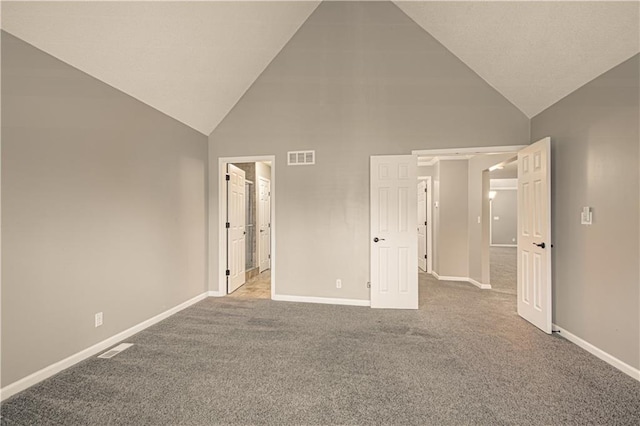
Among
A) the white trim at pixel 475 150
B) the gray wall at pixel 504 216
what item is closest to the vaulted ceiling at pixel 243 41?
the white trim at pixel 475 150

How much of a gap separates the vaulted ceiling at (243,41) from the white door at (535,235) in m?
0.73

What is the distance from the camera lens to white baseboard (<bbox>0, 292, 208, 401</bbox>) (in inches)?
79.2

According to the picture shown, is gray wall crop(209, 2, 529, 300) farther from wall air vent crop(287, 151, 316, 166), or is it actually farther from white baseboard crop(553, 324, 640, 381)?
white baseboard crop(553, 324, 640, 381)

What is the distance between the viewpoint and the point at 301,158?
4219mm

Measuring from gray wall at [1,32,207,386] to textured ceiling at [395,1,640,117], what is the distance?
3809mm

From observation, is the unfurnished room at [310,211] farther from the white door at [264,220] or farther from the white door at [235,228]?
the white door at [264,220]

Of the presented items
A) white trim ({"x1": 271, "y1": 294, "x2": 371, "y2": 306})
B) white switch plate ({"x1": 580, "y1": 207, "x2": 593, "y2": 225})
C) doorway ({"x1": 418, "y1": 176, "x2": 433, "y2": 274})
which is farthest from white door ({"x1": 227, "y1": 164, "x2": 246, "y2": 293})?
white switch plate ({"x1": 580, "y1": 207, "x2": 593, "y2": 225})

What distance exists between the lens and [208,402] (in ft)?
6.33

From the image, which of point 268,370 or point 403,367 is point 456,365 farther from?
point 268,370

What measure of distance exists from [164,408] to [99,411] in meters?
0.42

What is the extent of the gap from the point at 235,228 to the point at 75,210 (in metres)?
2.45

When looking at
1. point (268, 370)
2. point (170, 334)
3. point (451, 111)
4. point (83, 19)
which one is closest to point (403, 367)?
point (268, 370)

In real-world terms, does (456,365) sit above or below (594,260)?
below

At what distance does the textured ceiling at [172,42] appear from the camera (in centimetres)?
219
